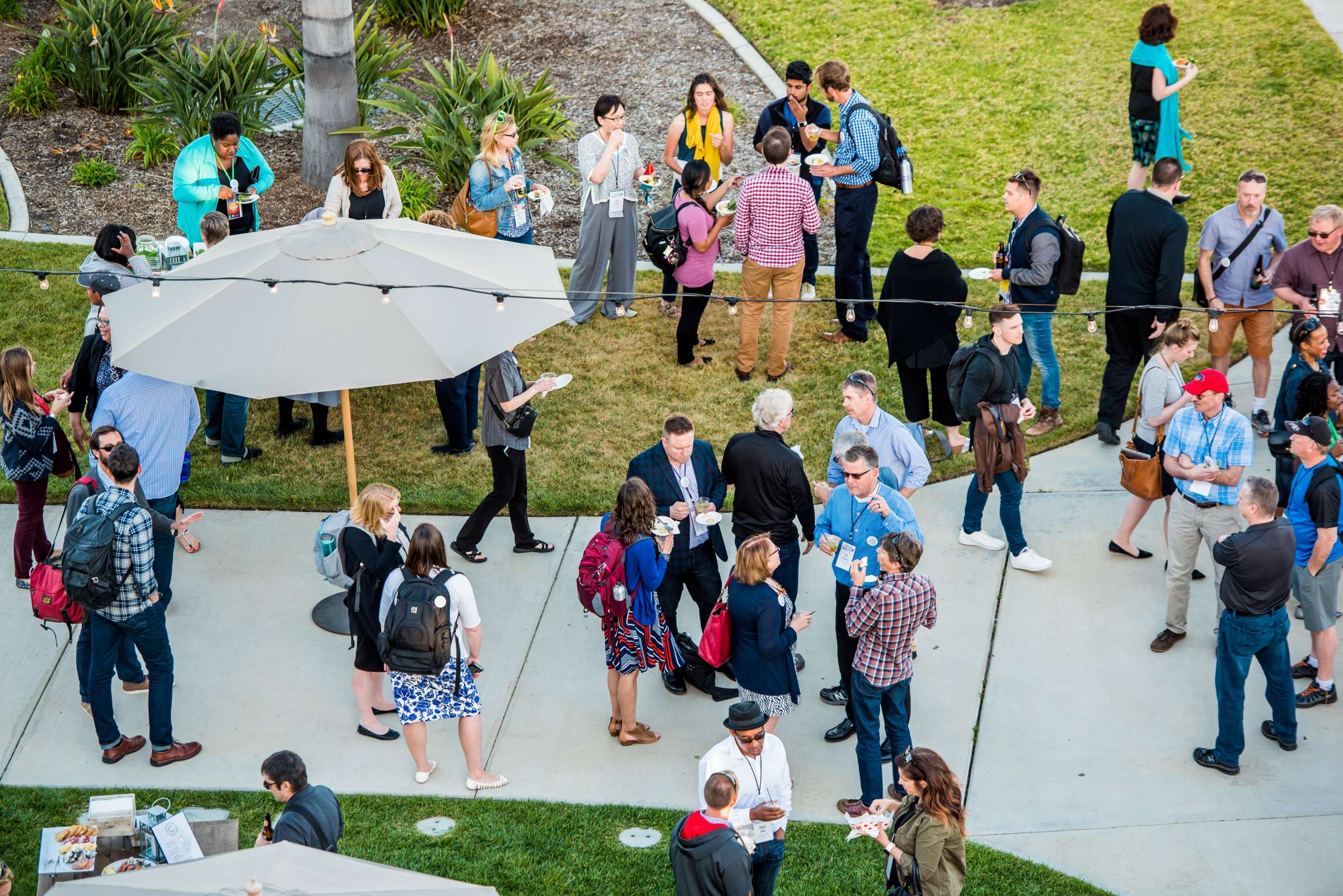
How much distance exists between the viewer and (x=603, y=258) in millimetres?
11859

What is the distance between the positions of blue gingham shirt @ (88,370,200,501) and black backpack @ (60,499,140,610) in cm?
127

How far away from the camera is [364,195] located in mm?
10523

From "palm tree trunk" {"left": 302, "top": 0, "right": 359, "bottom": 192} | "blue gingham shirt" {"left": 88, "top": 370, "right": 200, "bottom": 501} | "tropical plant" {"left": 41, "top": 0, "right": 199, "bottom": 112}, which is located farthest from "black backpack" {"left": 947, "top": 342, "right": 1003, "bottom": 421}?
"tropical plant" {"left": 41, "top": 0, "right": 199, "bottom": 112}

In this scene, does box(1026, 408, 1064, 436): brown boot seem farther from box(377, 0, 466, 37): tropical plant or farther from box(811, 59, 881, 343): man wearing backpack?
box(377, 0, 466, 37): tropical plant

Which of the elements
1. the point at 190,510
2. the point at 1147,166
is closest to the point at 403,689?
the point at 190,510

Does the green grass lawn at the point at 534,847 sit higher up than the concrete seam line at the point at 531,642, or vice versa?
the concrete seam line at the point at 531,642

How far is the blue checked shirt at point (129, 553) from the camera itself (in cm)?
686

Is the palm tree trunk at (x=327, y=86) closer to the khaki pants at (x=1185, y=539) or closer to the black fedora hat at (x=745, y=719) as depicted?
the khaki pants at (x=1185, y=539)

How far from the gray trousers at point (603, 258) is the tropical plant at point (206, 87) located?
430 centimetres

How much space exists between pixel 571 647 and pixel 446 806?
158 cm

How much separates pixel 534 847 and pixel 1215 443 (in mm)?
4364

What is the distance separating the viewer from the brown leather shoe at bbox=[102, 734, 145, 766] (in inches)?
295

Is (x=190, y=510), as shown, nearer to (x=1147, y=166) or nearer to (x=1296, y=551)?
(x=1296, y=551)

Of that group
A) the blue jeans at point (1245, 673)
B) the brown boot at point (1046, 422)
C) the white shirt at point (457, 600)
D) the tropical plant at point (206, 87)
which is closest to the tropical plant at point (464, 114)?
the tropical plant at point (206, 87)
